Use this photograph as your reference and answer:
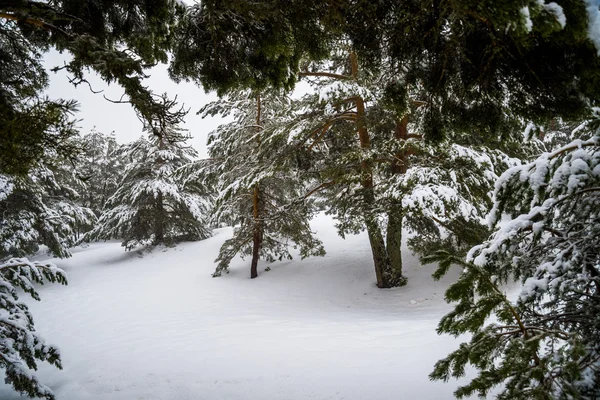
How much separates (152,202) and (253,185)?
8242mm

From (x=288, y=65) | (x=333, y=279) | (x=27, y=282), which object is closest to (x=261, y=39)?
(x=288, y=65)

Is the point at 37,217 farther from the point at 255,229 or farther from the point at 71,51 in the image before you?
the point at 71,51

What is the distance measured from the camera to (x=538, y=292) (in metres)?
2.06

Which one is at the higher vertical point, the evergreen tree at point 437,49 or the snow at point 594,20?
the evergreen tree at point 437,49

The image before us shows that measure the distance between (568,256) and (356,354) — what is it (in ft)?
9.23

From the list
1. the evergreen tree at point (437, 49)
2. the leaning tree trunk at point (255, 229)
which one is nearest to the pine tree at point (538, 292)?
the evergreen tree at point (437, 49)

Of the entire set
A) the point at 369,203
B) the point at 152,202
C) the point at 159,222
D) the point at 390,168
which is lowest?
the point at 159,222

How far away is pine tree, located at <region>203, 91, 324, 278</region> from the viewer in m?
9.95

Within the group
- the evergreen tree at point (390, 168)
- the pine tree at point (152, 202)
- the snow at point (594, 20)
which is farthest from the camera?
the pine tree at point (152, 202)

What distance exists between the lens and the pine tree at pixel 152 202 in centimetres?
1559

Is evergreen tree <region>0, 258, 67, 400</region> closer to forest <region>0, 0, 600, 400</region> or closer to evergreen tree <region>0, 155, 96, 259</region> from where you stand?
forest <region>0, 0, 600, 400</region>

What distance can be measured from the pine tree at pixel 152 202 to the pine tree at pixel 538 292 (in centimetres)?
1472

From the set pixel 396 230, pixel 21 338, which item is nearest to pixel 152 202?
pixel 396 230

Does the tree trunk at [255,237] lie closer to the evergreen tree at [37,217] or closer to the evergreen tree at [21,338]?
the evergreen tree at [37,217]
